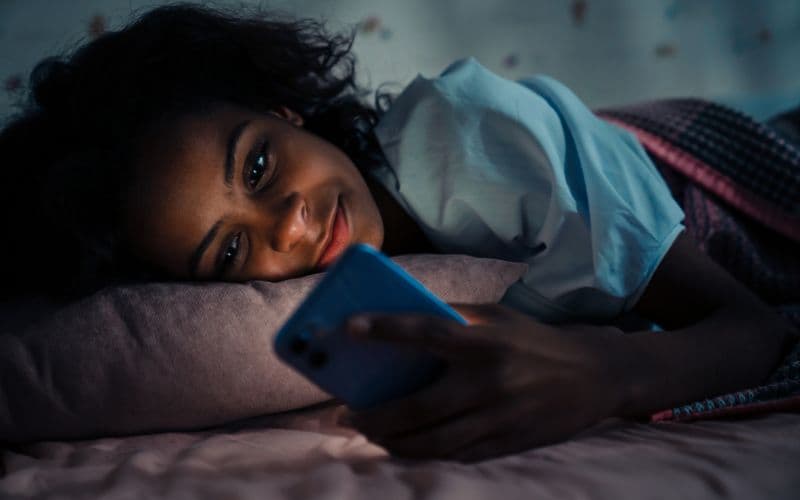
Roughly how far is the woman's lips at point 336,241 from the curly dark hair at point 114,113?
0.21m

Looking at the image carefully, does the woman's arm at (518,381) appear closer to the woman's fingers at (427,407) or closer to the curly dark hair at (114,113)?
the woman's fingers at (427,407)

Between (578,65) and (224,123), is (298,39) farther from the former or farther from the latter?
(578,65)

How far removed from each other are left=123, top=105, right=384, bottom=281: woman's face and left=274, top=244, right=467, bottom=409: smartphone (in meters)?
0.29

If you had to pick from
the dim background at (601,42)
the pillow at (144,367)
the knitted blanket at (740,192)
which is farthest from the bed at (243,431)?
the dim background at (601,42)

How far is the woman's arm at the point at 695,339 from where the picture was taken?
567mm

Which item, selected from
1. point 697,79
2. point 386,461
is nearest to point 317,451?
point 386,461

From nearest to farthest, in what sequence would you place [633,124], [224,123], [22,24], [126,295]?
[126,295] < [224,123] < [633,124] < [22,24]

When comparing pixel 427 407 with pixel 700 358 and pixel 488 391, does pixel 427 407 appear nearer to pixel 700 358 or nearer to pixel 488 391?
pixel 488 391

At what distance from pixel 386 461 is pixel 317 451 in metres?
0.09

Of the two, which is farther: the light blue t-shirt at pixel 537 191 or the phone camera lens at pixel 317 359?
the light blue t-shirt at pixel 537 191

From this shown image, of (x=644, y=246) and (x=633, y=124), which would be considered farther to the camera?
(x=633, y=124)

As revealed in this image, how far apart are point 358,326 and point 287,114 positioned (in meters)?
0.62

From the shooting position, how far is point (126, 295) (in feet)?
2.10

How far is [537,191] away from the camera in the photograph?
2.46 feet
